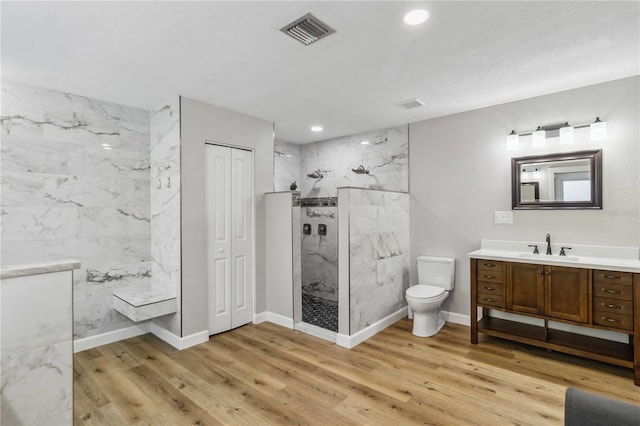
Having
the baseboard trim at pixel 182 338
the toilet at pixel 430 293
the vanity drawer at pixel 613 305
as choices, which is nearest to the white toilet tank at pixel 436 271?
the toilet at pixel 430 293

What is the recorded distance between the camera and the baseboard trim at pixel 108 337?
125 inches

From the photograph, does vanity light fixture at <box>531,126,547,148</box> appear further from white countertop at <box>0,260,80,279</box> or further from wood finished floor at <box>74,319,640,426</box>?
white countertop at <box>0,260,80,279</box>

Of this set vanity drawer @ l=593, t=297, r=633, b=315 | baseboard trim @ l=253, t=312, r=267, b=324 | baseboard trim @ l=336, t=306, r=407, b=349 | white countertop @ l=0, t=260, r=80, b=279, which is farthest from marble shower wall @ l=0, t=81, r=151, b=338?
vanity drawer @ l=593, t=297, r=633, b=315

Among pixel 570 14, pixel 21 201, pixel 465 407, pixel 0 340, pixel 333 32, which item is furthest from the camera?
pixel 21 201

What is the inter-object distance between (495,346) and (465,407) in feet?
3.93

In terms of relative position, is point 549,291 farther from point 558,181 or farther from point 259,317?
point 259,317

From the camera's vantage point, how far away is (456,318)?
12.5ft

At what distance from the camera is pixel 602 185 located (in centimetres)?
296

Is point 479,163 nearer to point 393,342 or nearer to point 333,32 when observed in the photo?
point 393,342

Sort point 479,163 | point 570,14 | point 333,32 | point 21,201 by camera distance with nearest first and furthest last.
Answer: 1. point 570,14
2. point 333,32
3. point 21,201
4. point 479,163

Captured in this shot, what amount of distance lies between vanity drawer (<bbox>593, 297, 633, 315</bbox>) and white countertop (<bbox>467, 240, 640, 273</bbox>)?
25cm

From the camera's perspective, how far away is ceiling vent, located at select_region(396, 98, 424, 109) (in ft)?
11.0

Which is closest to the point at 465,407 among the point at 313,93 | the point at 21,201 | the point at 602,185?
the point at 602,185

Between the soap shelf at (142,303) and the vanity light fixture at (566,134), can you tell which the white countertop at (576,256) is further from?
the soap shelf at (142,303)
